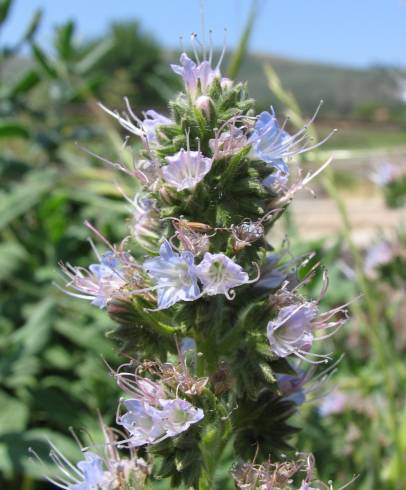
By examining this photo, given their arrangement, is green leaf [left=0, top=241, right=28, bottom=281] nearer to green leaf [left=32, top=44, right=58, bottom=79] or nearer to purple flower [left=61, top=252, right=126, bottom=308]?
green leaf [left=32, top=44, right=58, bottom=79]

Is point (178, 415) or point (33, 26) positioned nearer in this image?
point (178, 415)

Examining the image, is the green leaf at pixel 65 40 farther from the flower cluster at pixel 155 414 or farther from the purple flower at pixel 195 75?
the flower cluster at pixel 155 414

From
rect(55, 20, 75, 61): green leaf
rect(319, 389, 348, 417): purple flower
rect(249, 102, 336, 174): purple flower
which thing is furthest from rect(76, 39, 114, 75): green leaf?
rect(249, 102, 336, 174): purple flower

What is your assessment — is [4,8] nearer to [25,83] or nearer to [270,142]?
[25,83]

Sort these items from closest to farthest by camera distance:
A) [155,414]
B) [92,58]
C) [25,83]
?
[155,414], [25,83], [92,58]

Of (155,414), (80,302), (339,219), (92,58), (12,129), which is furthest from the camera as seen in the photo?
(339,219)

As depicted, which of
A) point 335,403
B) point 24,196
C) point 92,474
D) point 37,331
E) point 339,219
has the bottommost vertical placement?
point 339,219

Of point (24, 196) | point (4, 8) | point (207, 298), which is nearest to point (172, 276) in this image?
point (207, 298)

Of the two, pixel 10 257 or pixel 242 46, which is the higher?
pixel 242 46
